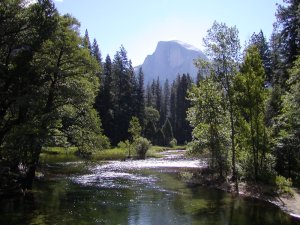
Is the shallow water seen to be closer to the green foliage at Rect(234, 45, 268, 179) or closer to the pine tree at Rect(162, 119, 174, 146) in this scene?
the green foliage at Rect(234, 45, 268, 179)

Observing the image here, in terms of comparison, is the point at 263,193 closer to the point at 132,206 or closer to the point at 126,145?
the point at 132,206

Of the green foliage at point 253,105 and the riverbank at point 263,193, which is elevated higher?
the green foliage at point 253,105

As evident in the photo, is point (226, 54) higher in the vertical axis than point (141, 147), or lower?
higher

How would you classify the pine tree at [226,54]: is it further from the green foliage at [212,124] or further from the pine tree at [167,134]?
the pine tree at [167,134]

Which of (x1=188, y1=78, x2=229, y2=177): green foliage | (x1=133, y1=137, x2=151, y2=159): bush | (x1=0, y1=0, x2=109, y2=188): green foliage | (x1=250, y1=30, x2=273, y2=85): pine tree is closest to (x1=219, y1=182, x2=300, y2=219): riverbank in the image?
(x1=188, y1=78, x2=229, y2=177): green foliage

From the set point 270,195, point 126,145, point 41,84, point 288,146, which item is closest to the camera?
point 41,84

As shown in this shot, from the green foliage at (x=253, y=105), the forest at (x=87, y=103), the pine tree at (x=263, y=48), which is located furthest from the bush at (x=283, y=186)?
the pine tree at (x=263, y=48)

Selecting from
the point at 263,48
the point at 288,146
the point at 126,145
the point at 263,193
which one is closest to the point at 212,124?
the point at 288,146

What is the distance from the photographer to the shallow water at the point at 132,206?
19.9 metres

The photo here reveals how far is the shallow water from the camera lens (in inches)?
782

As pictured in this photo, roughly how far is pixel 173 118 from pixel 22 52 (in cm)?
11999

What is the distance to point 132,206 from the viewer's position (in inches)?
925

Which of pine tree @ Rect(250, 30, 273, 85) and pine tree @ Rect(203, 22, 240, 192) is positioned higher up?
pine tree @ Rect(250, 30, 273, 85)

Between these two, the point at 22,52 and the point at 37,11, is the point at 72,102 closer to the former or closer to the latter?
the point at 22,52
